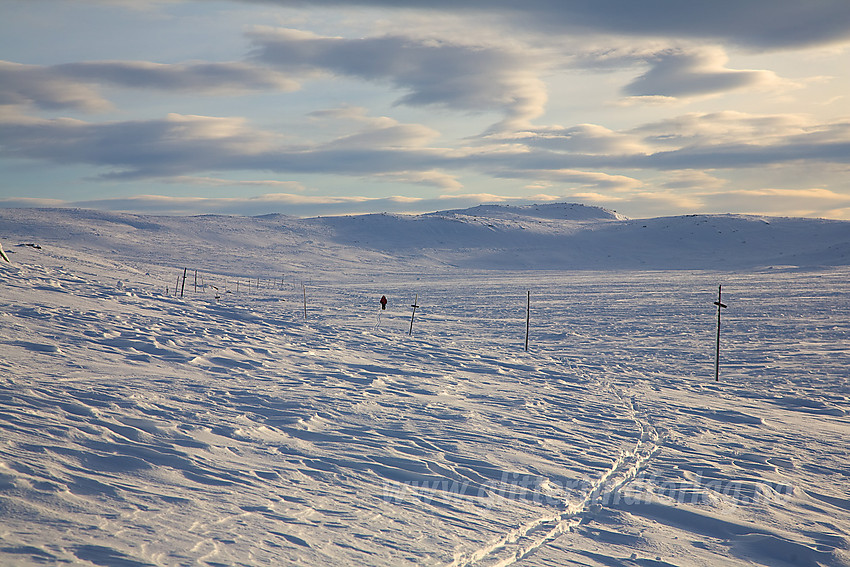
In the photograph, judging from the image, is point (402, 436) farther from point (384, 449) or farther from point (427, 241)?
point (427, 241)

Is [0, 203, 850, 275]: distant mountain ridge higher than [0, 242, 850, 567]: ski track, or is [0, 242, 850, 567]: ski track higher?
[0, 203, 850, 275]: distant mountain ridge

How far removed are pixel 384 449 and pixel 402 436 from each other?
756 millimetres

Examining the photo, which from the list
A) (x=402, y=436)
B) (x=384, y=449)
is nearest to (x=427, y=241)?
(x=402, y=436)

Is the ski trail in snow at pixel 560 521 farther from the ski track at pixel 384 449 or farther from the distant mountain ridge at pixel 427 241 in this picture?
the distant mountain ridge at pixel 427 241

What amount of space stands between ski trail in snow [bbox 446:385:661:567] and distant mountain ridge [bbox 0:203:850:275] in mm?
43985

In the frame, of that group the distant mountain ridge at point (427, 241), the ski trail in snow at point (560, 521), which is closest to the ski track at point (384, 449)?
A: the ski trail in snow at point (560, 521)

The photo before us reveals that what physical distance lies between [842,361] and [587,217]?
373 feet

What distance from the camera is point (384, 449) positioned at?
7777 mm

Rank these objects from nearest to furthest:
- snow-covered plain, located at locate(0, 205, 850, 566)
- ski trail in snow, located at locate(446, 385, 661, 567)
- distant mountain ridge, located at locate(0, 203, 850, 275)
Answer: ski trail in snow, located at locate(446, 385, 661, 567), snow-covered plain, located at locate(0, 205, 850, 566), distant mountain ridge, located at locate(0, 203, 850, 275)

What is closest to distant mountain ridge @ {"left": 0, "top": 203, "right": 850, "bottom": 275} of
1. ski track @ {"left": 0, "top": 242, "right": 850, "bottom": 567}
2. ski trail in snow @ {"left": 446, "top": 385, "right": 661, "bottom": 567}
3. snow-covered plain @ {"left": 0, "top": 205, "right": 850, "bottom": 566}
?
snow-covered plain @ {"left": 0, "top": 205, "right": 850, "bottom": 566}

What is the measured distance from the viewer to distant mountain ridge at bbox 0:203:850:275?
196 feet

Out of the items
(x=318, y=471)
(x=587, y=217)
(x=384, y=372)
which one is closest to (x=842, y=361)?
(x=384, y=372)

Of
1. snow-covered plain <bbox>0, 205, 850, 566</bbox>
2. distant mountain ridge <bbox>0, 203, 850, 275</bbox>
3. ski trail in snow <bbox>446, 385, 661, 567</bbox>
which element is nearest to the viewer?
ski trail in snow <bbox>446, 385, 661, 567</bbox>

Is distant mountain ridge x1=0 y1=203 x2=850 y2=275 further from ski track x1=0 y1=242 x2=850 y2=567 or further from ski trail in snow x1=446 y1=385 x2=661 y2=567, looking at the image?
ski trail in snow x1=446 y1=385 x2=661 y2=567
